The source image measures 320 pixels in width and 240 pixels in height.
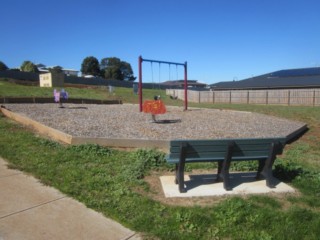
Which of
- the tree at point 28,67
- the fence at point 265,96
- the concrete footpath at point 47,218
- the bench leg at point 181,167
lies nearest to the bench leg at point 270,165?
the bench leg at point 181,167

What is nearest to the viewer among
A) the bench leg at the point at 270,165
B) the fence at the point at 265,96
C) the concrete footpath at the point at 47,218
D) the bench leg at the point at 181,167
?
the concrete footpath at the point at 47,218

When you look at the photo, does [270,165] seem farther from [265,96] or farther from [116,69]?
[116,69]

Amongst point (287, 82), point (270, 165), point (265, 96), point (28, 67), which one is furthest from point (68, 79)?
point (270, 165)

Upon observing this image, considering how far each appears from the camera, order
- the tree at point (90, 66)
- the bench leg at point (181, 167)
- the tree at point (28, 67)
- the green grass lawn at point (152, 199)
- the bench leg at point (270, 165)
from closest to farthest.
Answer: the green grass lawn at point (152, 199), the bench leg at point (181, 167), the bench leg at point (270, 165), the tree at point (28, 67), the tree at point (90, 66)

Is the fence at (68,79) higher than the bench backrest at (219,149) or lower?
higher

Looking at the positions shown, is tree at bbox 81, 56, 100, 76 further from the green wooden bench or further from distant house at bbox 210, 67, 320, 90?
the green wooden bench

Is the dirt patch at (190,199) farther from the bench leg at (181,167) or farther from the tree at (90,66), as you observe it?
the tree at (90,66)

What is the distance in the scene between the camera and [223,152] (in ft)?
15.9

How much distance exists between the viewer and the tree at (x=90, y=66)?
103 meters

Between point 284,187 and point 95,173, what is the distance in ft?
9.86

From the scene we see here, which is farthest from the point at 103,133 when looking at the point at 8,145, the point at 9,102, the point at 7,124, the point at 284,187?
the point at 9,102

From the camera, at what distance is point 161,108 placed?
11922 millimetres

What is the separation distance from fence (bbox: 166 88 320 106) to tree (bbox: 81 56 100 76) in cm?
6109

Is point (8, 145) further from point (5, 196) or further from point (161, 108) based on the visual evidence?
point (161, 108)
